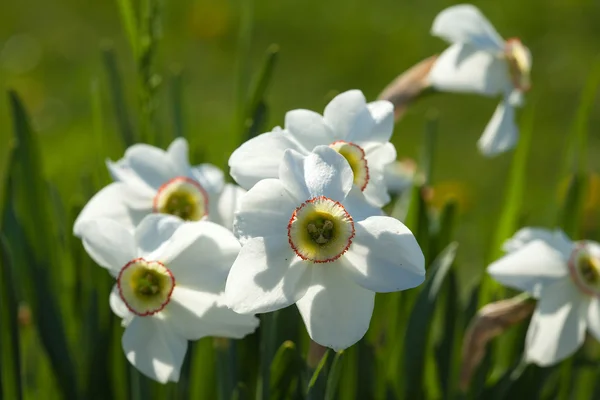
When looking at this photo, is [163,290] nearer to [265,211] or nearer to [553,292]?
[265,211]

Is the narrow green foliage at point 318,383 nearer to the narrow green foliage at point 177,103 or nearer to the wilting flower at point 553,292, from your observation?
the wilting flower at point 553,292

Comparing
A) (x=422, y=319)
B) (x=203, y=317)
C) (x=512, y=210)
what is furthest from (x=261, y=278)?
(x=512, y=210)

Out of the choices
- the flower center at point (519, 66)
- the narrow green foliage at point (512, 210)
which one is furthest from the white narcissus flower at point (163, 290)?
the narrow green foliage at point (512, 210)

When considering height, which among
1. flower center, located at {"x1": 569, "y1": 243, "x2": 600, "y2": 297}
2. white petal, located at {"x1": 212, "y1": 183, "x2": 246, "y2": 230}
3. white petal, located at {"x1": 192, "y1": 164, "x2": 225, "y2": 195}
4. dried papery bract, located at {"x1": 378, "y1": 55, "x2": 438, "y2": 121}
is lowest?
flower center, located at {"x1": 569, "y1": 243, "x2": 600, "y2": 297}

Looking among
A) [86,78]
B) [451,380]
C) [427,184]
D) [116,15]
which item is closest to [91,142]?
[86,78]

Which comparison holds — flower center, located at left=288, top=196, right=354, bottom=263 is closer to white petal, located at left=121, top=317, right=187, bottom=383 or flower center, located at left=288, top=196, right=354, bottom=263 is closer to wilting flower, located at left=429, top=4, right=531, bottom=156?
white petal, located at left=121, top=317, right=187, bottom=383

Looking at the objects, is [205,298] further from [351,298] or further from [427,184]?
[427,184]

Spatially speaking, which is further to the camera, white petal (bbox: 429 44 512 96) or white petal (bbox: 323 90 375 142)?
white petal (bbox: 429 44 512 96)

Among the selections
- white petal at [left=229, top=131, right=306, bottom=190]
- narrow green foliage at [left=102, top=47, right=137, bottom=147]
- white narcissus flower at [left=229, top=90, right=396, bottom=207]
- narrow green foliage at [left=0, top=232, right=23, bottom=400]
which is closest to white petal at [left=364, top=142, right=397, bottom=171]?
white narcissus flower at [left=229, top=90, right=396, bottom=207]
